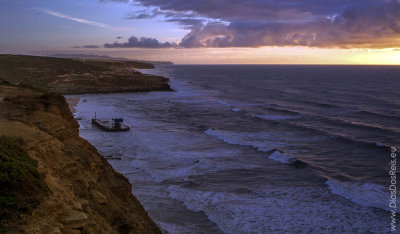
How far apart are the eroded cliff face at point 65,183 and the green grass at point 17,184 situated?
202 mm

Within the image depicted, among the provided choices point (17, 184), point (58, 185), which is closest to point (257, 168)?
point (58, 185)

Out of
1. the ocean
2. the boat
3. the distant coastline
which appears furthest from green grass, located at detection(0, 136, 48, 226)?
the boat

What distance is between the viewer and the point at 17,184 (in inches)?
299

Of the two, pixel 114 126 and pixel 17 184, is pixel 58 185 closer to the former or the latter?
pixel 17 184

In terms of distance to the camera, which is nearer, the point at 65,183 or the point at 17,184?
the point at 17,184

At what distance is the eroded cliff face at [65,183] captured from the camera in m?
7.28

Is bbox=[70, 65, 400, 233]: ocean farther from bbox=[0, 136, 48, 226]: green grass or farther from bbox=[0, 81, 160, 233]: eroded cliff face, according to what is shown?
bbox=[0, 136, 48, 226]: green grass

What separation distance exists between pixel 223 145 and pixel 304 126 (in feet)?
40.6

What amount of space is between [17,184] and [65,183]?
75.5 inches

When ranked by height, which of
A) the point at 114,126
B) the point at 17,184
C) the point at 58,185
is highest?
the point at 17,184

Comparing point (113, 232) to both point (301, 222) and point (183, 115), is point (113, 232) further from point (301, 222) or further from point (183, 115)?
point (183, 115)

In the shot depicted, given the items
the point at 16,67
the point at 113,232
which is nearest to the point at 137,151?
the point at 113,232

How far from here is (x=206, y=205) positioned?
54.9ft

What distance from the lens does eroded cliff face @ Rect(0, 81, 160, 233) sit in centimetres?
728
